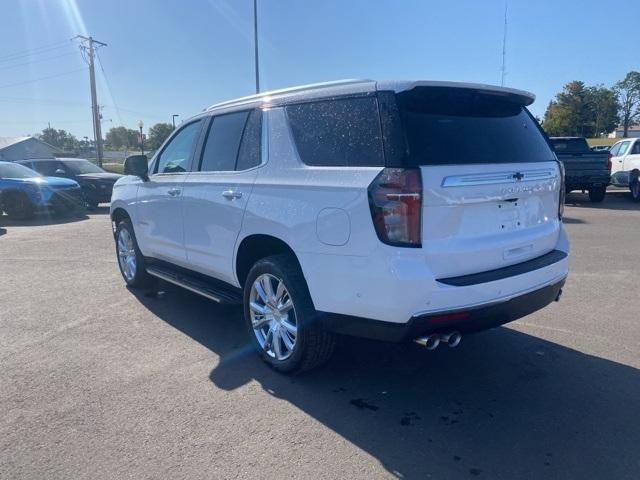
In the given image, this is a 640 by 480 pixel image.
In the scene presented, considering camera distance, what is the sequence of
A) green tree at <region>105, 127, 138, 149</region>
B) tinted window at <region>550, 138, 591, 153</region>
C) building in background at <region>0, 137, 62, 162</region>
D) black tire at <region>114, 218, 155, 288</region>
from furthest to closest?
1. green tree at <region>105, 127, 138, 149</region>
2. building in background at <region>0, 137, 62, 162</region>
3. tinted window at <region>550, 138, 591, 153</region>
4. black tire at <region>114, 218, 155, 288</region>

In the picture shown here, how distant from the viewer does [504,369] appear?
12.8 feet

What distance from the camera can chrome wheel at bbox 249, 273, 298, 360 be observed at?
3.72 m

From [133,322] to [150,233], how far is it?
1016 millimetres

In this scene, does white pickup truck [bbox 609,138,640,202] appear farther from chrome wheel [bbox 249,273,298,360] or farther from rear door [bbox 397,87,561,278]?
chrome wheel [bbox 249,273,298,360]

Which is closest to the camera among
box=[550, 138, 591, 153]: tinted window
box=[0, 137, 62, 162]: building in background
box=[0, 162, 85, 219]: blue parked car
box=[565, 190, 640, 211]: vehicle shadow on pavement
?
box=[0, 162, 85, 219]: blue parked car

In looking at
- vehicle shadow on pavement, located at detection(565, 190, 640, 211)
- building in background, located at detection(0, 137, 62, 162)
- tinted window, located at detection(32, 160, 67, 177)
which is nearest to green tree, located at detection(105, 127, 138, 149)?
building in background, located at detection(0, 137, 62, 162)

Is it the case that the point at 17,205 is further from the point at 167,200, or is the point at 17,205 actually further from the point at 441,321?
the point at 441,321

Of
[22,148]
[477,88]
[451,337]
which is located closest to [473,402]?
[451,337]

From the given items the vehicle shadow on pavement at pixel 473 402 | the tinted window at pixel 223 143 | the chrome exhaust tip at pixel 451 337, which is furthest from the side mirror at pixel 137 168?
the chrome exhaust tip at pixel 451 337

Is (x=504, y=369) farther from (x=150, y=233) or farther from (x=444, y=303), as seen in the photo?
(x=150, y=233)

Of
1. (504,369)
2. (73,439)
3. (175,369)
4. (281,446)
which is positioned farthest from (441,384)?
(73,439)

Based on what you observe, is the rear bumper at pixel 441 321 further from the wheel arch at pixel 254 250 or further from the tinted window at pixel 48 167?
the tinted window at pixel 48 167

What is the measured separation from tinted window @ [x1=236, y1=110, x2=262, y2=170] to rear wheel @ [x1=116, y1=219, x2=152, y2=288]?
2462 mm

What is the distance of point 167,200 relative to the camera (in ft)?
16.9
